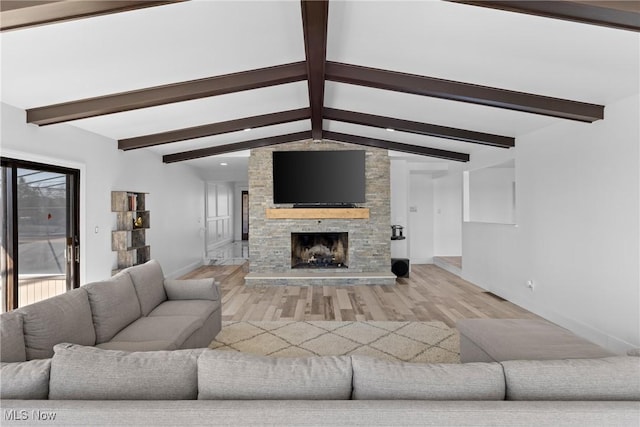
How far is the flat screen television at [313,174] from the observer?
695cm

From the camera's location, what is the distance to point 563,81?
319cm

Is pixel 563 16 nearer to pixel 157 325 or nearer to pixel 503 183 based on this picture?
A: pixel 157 325

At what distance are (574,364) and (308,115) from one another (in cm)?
451

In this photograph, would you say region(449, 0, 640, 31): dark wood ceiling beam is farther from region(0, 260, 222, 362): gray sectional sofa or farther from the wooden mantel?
the wooden mantel

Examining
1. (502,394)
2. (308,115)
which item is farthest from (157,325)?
(308,115)

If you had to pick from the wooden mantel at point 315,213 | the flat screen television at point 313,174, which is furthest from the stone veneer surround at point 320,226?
the flat screen television at point 313,174

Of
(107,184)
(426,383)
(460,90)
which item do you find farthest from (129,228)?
(426,383)

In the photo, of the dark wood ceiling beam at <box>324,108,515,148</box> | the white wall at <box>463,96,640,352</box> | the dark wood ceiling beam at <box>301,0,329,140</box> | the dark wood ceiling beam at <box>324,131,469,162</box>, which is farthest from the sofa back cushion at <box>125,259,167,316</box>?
the white wall at <box>463,96,640,352</box>

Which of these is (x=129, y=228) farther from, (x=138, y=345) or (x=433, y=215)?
(x=433, y=215)

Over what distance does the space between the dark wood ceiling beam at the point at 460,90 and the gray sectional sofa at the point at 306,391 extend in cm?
280

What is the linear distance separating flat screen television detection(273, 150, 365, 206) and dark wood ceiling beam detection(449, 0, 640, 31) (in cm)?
481

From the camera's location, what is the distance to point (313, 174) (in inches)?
274

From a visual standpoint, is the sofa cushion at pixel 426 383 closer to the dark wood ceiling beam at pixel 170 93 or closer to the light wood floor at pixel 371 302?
the dark wood ceiling beam at pixel 170 93

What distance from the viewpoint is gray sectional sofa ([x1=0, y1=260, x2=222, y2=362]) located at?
218cm
